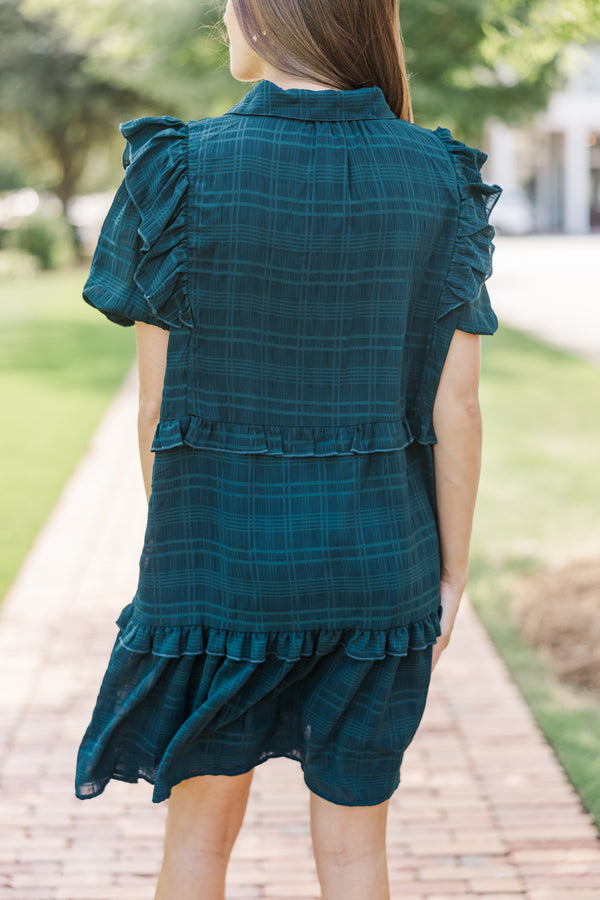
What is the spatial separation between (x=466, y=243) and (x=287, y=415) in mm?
407

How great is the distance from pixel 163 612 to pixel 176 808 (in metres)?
0.38

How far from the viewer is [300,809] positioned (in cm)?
298

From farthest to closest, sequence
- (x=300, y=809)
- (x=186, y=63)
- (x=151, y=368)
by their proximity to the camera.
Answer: (x=186, y=63) < (x=300, y=809) < (x=151, y=368)

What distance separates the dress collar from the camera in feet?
4.95

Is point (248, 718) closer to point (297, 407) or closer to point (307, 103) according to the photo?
point (297, 407)

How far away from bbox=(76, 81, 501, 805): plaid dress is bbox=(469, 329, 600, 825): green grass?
164cm

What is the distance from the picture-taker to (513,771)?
316 centimetres

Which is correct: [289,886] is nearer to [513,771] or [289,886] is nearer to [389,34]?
[513,771]

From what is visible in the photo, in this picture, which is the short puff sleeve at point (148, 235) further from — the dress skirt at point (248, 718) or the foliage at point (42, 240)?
the foliage at point (42, 240)

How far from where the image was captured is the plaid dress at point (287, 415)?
1486 mm

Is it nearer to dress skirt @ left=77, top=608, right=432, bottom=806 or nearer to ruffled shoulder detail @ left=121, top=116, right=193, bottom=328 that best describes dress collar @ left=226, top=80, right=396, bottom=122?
ruffled shoulder detail @ left=121, top=116, right=193, bottom=328

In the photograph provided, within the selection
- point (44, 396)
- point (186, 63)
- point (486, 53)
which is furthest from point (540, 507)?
point (186, 63)

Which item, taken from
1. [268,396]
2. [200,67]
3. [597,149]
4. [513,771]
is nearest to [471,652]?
[513,771]

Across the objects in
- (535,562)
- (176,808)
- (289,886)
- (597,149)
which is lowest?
(597,149)
